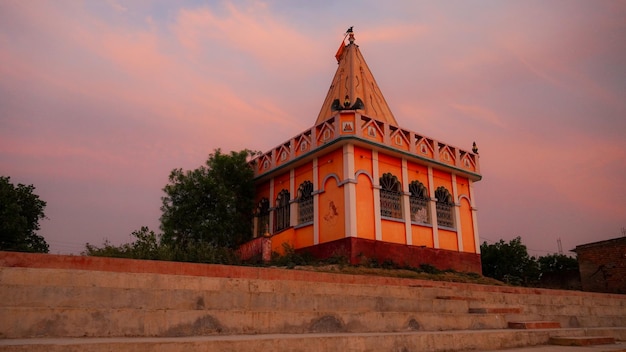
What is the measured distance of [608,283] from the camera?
2014cm

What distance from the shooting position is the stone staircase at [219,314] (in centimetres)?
452

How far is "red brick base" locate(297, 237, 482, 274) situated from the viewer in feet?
47.9

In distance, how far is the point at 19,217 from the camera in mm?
24453

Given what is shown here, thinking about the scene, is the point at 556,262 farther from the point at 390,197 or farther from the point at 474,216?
the point at 390,197

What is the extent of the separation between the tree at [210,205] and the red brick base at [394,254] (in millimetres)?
3564

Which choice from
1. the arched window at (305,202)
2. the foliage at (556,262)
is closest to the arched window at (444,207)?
the arched window at (305,202)

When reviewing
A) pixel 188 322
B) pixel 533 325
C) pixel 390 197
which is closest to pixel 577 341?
pixel 533 325

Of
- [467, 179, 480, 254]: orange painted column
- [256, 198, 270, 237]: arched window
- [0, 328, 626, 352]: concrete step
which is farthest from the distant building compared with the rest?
[0, 328, 626, 352]: concrete step

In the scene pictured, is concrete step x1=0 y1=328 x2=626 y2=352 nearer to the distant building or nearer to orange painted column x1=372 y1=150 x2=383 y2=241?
orange painted column x1=372 y1=150 x2=383 y2=241

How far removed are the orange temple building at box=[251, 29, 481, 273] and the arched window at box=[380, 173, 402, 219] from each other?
38 mm

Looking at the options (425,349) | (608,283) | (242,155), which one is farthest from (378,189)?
(608,283)

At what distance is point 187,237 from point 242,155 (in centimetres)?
419

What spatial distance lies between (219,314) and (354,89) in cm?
1544

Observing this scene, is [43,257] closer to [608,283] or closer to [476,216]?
[476,216]
